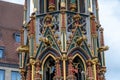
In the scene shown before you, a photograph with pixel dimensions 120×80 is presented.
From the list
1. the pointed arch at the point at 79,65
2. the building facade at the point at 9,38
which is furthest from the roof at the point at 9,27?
the pointed arch at the point at 79,65

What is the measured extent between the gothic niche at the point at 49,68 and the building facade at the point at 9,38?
20034 millimetres

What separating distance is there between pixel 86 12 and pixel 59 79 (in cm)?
455

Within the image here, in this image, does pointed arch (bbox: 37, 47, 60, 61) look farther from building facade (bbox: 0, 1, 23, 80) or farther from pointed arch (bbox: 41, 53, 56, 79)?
building facade (bbox: 0, 1, 23, 80)

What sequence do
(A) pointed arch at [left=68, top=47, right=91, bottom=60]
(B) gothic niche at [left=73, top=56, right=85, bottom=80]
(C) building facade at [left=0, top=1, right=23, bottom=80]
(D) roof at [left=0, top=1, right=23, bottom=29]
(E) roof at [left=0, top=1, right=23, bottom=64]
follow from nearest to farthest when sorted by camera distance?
(B) gothic niche at [left=73, top=56, right=85, bottom=80] < (A) pointed arch at [left=68, top=47, right=91, bottom=60] < (C) building facade at [left=0, top=1, right=23, bottom=80] < (E) roof at [left=0, top=1, right=23, bottom=64] < (D) roof at [left=0, top=1, right=23, bottom=29]

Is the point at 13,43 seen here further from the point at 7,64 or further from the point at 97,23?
the point at 97,23

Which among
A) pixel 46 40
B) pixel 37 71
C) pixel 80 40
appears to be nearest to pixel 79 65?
pixel 80 40

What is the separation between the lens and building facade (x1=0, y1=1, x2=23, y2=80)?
5003 cm

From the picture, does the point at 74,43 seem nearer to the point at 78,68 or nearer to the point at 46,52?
the point at 78,68

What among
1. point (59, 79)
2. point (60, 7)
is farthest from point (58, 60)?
point (60, 7)

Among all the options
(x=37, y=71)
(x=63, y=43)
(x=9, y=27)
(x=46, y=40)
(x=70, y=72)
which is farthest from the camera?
(x=9, y=27)

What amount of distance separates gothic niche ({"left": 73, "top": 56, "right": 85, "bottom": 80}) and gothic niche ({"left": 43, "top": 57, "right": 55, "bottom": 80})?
113 centimetres

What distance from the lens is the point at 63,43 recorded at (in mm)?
29609

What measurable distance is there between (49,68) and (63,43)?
4.93ft

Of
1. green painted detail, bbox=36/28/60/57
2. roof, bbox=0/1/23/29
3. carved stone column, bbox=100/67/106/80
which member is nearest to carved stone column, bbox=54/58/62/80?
green painted detail, bbox=36/28/60/57
